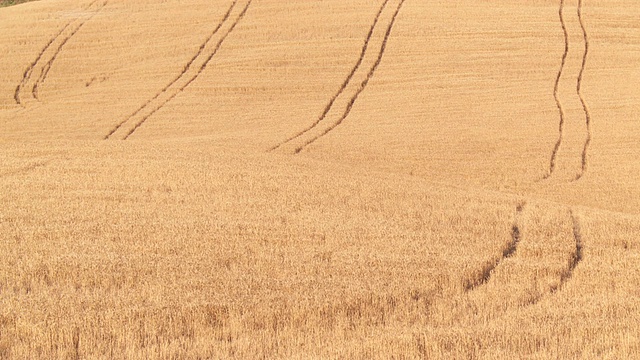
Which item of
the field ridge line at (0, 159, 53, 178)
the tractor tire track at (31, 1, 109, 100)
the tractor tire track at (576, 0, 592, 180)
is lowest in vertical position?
the tractor tire track at (576, 0, 592, 180)

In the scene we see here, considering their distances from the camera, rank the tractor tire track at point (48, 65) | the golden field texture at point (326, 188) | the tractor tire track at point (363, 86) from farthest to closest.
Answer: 1. the tractor tire track at point (48, 65)
2. the tractor tire track at point (363, 86)
3. the golden field texture at point (326, 188)

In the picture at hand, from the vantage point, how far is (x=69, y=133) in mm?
33562

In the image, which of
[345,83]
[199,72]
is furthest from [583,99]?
[199,72]

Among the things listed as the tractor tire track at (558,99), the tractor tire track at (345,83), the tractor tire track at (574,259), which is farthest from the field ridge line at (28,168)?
the tractor tire track at (558,99)

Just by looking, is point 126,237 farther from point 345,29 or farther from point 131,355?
point 345,29

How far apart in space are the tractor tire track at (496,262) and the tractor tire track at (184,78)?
2107 centimetres

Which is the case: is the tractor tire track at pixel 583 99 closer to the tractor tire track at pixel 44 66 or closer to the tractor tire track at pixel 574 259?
the tractor tire track at pixel 574 259

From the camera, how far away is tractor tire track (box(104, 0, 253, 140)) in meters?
34.6

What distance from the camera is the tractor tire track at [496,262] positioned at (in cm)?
1098

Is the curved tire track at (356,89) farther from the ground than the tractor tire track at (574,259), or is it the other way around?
the tractor tire track at (574,259)

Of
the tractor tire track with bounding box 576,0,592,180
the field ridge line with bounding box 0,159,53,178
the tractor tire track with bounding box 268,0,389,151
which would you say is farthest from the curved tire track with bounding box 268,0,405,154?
the field ridge line with bounding box 0,159,53,178

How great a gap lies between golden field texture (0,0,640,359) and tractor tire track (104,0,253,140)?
6.7 inches

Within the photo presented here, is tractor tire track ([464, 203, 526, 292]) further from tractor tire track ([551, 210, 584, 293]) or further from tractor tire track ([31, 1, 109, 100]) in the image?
tractor tire track ([31, 1, 109, 100])

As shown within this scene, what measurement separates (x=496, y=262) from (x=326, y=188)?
242 inches
